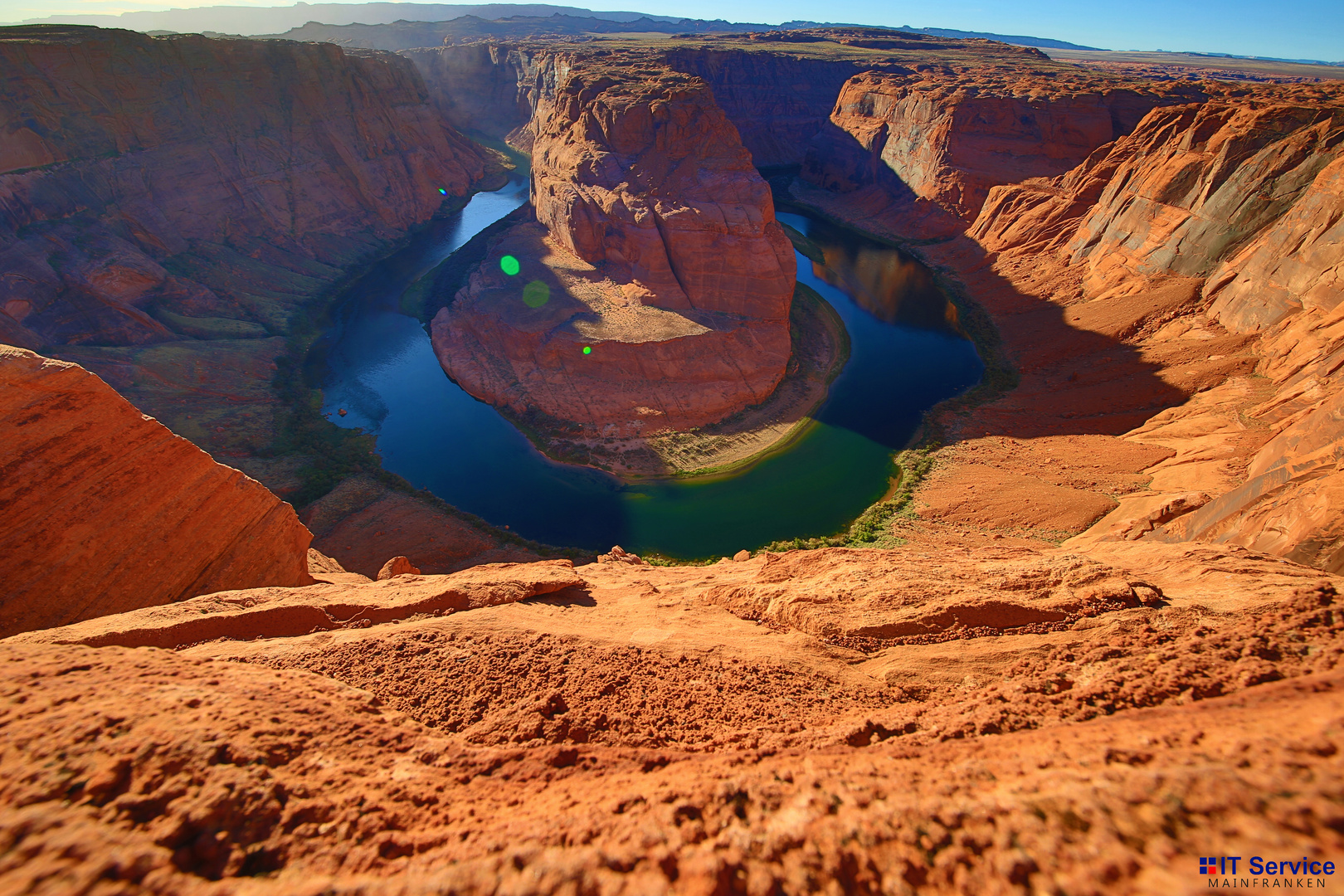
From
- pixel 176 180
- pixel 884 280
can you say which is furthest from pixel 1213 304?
pixel 176 180

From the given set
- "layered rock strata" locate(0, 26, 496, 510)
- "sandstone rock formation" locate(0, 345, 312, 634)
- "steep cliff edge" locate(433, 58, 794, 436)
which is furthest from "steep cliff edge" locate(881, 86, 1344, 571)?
"layered rock strata" locate(0, 26, 496, 510)

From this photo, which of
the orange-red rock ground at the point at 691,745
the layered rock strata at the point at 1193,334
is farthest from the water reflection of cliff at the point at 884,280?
the orange-red rock ground at the point at 691,745

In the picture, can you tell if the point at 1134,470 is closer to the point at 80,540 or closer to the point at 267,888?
the point at 267,888

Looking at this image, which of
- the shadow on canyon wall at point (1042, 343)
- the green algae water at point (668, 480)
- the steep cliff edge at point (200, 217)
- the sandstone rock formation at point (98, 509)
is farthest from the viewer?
the steep cliff edge at point (200, 217)

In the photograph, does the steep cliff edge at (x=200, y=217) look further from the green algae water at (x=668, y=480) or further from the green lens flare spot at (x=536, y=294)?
the green lens flare spot at (x=536, y=294)

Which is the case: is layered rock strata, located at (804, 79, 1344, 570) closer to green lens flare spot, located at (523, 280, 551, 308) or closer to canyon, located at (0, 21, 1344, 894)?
canyon, located at (0, 21, 1344, 894)
